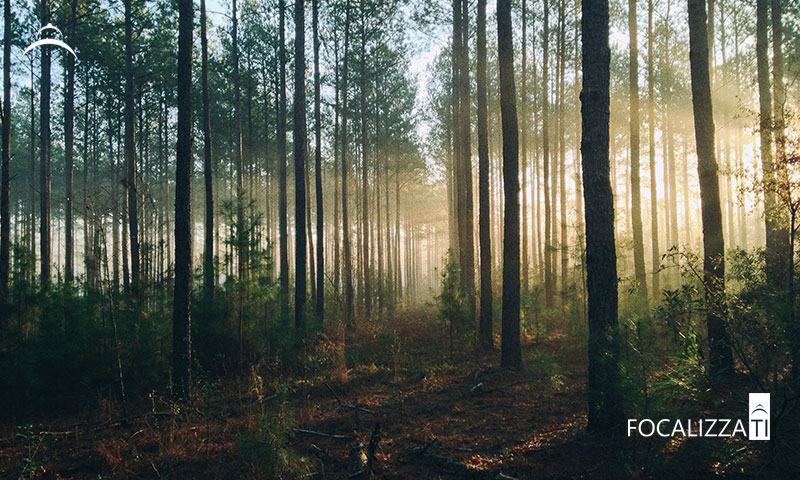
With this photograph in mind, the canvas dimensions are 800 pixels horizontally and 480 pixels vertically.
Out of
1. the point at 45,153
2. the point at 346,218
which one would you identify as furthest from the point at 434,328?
the point at 45,153

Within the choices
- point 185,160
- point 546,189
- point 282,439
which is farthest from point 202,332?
point 546,189

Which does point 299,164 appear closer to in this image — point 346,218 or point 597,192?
point 346,218

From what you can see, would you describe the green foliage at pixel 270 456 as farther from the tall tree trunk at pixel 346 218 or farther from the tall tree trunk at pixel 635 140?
the tall tree trunk at pixel 635 140

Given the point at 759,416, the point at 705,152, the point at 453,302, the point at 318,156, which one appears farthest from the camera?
the point at 318,156

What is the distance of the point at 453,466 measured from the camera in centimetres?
448

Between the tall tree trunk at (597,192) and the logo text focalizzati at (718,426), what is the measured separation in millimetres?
589

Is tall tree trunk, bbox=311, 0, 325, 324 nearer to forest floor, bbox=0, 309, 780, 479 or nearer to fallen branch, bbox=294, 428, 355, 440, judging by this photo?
forest floor, bbox=0, 309, 780, 479

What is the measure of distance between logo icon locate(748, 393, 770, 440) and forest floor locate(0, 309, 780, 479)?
431 mm

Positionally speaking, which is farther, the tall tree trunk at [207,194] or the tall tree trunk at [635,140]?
the tall tree trunk at [635,140]

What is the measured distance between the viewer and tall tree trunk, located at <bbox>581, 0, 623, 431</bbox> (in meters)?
5.20

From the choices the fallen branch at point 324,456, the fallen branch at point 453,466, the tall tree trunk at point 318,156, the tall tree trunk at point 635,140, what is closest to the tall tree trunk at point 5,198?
the tall tree trunk at point 318,156

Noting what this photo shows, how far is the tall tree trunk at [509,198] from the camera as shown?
8.62 meters

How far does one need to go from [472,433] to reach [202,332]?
22.9ft

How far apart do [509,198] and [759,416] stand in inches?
218
